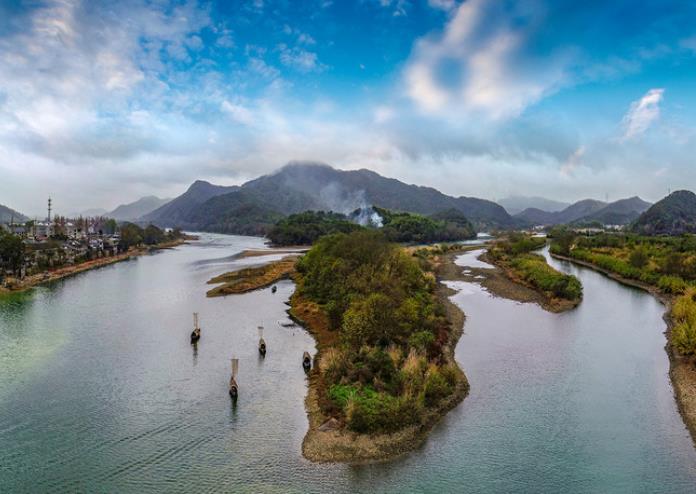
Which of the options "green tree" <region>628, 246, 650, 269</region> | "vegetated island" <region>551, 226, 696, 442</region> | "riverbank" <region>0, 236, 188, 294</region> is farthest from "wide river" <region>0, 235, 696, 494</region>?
"green tree" <region>628, 246, 650, 269</region>

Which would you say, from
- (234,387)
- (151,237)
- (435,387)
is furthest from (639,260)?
(151,237)

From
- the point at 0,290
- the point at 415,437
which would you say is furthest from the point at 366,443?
the point at 0,290

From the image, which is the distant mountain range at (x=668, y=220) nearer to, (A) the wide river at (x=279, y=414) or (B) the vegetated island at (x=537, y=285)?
(B) the vegetated island at (x=537, y=285)

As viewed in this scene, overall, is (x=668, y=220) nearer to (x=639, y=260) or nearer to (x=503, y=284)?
(x=639, y=260)

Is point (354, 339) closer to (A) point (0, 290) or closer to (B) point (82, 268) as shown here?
(A) point (0, 290)

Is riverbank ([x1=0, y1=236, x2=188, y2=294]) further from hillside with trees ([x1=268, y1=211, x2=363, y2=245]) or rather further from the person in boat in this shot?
hillside with trees ([x1=268, y1=211, x2=363, y2=245])
